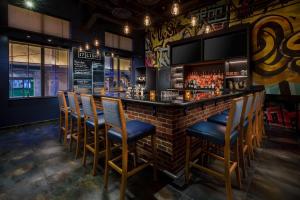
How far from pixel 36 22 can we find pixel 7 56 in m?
1.38

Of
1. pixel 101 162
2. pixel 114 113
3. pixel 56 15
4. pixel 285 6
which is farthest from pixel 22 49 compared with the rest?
pixel 285 6

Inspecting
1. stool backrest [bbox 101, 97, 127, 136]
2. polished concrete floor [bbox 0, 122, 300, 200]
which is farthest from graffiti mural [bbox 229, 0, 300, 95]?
stool backrest [bbox 101, 97, 127, 136]

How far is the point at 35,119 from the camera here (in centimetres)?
508

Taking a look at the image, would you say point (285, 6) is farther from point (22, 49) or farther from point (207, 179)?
point (22, 49)

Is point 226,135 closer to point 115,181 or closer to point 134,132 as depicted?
point 134,132

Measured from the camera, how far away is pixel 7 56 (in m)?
4.49

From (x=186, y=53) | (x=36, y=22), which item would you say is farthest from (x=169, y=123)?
(x=36, y=22)

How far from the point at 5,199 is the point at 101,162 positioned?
1118mm

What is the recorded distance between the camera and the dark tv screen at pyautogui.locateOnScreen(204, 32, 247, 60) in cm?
477

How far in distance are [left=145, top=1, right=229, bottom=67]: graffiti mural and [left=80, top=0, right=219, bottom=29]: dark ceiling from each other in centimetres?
40

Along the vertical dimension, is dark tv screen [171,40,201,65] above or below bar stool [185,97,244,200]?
above

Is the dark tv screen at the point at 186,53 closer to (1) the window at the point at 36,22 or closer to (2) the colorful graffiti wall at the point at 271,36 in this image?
(2) the colorful graffiti wall at the point at 271,36

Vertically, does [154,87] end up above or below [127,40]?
below

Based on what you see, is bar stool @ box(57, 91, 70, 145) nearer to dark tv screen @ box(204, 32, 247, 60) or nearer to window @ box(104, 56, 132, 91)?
window @ box(104, 56, 132, 91)
